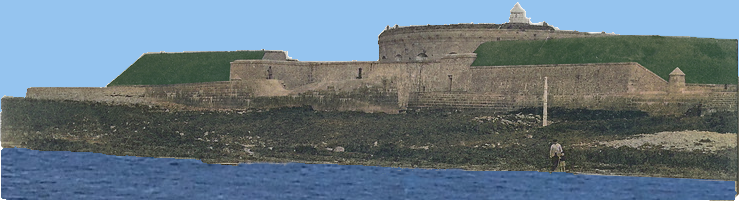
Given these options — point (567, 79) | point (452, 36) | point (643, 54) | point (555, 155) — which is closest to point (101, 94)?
point (452, 36)

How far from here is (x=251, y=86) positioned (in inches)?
1813

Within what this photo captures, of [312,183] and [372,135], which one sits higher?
[372,135]

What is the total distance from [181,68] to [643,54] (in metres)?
15.8

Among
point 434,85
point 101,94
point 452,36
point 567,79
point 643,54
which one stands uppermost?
point 452,36

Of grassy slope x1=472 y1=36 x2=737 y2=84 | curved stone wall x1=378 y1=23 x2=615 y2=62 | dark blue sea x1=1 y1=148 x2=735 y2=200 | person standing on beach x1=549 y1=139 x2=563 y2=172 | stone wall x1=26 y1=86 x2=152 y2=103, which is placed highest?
curved stone wall x1=378 y1=23 x2=615 y2=62

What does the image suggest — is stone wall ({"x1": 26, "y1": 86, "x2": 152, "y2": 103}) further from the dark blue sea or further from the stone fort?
the dark blue sea

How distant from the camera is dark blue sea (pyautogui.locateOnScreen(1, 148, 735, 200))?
110 ft

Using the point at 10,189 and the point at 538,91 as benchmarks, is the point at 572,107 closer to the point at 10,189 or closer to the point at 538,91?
the point at 538,91

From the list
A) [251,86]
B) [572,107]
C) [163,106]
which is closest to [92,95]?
[163,106]

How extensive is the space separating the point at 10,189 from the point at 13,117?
13.4 m

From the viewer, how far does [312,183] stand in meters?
36.3

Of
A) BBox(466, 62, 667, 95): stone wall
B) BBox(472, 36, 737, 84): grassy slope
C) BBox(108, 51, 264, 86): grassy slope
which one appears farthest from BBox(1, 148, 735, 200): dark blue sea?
BBox(108, 51, 264, 86): grassy slope

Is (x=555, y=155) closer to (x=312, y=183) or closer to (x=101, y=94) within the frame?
(x=312, y=183)

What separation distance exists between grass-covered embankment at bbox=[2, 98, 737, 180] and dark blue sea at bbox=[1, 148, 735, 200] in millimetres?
865
